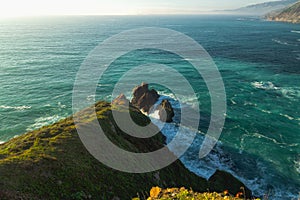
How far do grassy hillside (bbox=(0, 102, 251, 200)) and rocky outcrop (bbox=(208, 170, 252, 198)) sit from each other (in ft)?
6.19

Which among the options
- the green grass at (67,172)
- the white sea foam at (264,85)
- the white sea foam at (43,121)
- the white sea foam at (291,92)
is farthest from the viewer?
the white sea foam at (264,85)

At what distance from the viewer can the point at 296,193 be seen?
105 feet

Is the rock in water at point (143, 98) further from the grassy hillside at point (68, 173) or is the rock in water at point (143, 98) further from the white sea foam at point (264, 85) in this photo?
the white sea foam at point (264, 85)

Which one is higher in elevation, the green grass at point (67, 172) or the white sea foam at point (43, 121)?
the green grass at point (67, 172)

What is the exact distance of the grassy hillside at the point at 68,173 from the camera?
16.5m

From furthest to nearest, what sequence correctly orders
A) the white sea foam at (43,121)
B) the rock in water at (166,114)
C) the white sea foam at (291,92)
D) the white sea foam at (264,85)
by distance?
the white sea foam at (264,85)
the white sea foam at (291,92)
the rock in water at (166,114)
the white sea foam at (43,121)

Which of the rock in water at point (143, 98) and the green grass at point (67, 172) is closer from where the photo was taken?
the green grass at point (67, 172)

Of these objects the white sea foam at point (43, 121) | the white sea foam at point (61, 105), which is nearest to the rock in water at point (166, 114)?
the white sea foam at point (43, 121)

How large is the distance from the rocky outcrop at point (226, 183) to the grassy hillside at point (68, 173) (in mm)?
1888

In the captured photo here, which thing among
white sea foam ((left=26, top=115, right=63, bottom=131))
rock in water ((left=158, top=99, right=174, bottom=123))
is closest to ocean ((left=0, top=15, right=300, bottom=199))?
white sea foam ((left=26, top=115, right=63, bottom=131))

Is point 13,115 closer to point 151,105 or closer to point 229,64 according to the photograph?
point 151,105

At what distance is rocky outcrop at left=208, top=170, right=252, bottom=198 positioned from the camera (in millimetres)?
29939

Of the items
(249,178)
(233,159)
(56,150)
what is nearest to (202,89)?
(233,159)

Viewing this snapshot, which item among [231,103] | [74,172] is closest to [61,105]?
[231,103]
